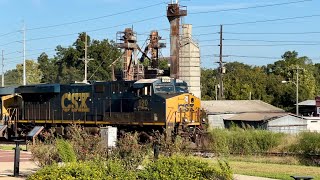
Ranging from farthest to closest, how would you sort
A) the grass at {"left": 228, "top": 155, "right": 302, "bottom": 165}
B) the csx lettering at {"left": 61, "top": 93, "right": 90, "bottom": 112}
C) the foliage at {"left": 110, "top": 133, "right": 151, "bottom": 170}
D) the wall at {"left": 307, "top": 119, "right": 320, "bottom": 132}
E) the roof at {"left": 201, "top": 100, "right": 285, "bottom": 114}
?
the roof at {"left": 201, "top": 100, "right": 285, "bottom": 114} < the wall at {"left": 307, "top": 119, "right": 320, "bottom": 132} < the csx lettering at {"left": 61, "top": 93, "right": 90, "bottom": 112} < the grass at {"left": 228, "top": 155, "right": 302, "bottom": 165} < the foliage at {"left": 110, "top": 133, "right": 151, "bottom": 170}

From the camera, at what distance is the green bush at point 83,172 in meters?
8.58

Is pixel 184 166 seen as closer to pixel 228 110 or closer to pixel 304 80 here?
pixel 228 110

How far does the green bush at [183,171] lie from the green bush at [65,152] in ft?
10.9

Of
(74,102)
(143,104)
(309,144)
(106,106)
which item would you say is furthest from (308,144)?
(74,102)

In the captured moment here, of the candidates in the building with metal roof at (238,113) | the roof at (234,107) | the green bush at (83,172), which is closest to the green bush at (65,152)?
the green bush at (83,172)

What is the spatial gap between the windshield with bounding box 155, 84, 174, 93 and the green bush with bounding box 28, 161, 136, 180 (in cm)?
1664

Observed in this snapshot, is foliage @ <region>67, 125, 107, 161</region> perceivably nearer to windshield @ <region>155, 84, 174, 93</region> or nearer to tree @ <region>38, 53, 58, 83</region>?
windshield @ <region>155, 84, 174, 93</region>

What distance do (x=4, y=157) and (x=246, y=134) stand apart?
11963mm

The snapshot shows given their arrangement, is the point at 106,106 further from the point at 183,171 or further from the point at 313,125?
the point at 313,125

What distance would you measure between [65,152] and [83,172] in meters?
3.63

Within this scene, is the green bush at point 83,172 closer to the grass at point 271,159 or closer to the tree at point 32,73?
the grass at point 271,159

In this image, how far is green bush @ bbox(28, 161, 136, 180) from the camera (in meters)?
8.58

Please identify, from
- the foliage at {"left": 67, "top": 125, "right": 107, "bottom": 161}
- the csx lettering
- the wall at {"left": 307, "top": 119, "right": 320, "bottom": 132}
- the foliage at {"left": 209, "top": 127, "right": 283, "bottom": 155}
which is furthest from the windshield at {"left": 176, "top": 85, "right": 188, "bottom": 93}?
the wall at {"left": 307, "top": 119, "right": 320, "bottom": 132}

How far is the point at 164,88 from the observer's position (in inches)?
1046
